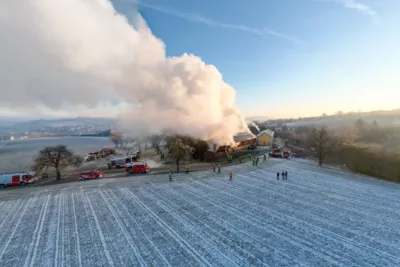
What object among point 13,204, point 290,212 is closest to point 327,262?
point 290,212

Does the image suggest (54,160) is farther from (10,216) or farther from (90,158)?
(90,158)

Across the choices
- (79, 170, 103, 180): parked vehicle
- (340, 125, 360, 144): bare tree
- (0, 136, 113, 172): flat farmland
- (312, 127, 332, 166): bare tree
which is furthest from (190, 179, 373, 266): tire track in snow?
(0, 136, 113, 172): flat farmland

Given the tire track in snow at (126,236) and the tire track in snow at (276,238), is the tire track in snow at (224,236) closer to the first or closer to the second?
the tire track in snow at (276,238)

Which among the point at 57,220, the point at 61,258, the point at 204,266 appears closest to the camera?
the point at 204,266

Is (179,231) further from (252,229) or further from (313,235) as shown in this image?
(313,235)

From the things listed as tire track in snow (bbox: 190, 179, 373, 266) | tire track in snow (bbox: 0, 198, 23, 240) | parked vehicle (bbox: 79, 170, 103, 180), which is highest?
parked vehicle (bbox: 79, 170, 103, 180)

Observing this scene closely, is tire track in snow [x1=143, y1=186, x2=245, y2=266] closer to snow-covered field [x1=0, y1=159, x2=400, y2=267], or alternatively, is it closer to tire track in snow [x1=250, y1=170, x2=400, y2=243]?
snow-covered field [x1=0, y1=159, x2=400, y2=267]

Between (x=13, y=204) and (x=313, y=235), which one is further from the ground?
(x=13, y=204)

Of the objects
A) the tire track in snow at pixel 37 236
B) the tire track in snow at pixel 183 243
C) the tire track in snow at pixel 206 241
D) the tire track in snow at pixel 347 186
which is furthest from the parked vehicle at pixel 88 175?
the tire track in snow at pixel 347 186

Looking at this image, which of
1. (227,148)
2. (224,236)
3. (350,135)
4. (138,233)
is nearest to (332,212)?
(224,236)
